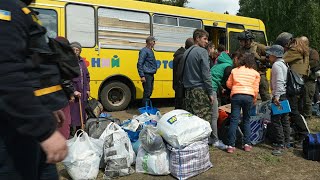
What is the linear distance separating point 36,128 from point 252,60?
4282 millimetres

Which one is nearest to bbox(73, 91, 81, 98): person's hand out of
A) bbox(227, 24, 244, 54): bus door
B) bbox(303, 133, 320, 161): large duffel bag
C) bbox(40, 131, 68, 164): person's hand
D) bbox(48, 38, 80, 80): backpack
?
bbox(48, 38, 80, 80): backpack

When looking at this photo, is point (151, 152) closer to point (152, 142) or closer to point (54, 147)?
point (152, 142)

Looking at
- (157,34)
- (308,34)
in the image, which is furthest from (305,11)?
(157,34)

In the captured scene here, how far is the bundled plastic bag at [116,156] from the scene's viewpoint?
410 cm

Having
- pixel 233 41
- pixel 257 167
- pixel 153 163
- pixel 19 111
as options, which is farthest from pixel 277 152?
pixel 233 41

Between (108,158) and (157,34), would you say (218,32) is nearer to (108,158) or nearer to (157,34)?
(157,34)

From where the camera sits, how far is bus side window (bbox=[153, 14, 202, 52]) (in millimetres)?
9266

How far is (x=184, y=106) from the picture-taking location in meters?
5.32

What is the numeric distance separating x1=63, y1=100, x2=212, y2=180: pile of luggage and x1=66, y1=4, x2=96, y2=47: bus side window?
424 centimetres

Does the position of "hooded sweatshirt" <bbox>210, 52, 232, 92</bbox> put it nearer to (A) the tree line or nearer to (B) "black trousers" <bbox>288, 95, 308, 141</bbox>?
(B) "black trousers" <bbox>288, 95, 308, 141</bbox>

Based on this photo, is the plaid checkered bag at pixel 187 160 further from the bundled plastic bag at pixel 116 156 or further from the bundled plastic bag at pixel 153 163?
the bundled plastic bag at pixel 116 156

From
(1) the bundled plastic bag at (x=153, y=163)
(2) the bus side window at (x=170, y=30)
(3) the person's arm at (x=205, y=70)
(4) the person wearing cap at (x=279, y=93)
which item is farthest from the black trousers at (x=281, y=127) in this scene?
(2) the bus side window at (x=170, y=30)

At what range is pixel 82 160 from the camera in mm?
3930

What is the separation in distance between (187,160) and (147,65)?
430 cm
